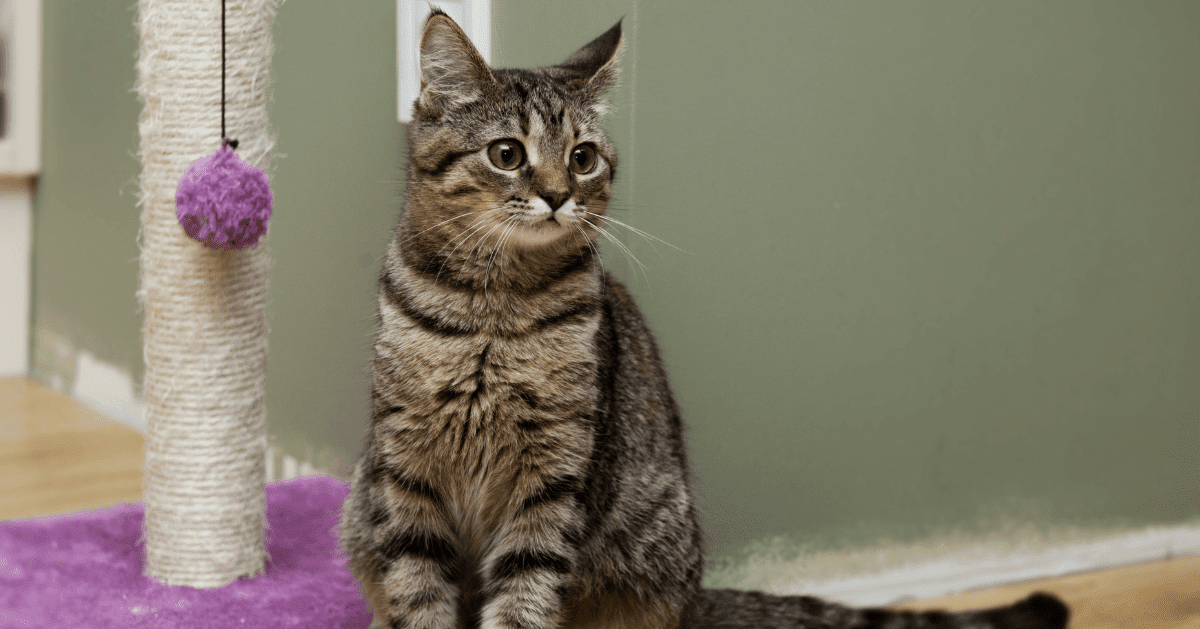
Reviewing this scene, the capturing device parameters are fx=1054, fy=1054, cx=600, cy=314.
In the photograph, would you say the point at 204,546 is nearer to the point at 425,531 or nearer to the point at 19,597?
the point at 19,597

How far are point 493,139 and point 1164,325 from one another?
163 cm

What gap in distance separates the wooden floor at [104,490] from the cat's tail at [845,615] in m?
0.39

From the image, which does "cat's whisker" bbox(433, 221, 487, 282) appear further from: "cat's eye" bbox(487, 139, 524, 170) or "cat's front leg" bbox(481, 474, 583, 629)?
"cat's front leg" bbox(481, 474, 583, 629)

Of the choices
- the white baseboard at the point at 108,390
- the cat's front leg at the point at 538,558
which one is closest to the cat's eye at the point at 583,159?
the cat's front leg at the point at 538,558

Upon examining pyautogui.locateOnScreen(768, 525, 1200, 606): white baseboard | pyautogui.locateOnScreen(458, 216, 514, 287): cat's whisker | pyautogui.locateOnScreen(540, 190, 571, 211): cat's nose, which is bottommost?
pyautogui.locateOnScreen(768, 525, 1200, 606): white baseboard

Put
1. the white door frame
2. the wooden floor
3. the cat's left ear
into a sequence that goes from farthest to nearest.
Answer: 1. the white door frame
2. the wooden floor
3. the cat's left ear

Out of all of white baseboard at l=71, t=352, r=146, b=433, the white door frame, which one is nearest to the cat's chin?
white baseboard at l=71, t=352, r=146, b=433

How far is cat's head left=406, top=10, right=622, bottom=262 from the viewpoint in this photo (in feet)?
4.40

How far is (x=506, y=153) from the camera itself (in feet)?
4.50

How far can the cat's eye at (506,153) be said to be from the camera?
53.9 inches

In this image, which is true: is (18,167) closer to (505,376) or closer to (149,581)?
(149,581)

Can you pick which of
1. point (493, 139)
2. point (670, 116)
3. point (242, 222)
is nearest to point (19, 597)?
point (242, 222)

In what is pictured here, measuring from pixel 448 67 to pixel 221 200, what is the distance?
18.2 inches

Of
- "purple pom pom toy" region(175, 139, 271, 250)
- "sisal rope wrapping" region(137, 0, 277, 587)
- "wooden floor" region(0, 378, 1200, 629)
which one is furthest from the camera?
"wooden floor" region(0, 378, 1200, 629)
